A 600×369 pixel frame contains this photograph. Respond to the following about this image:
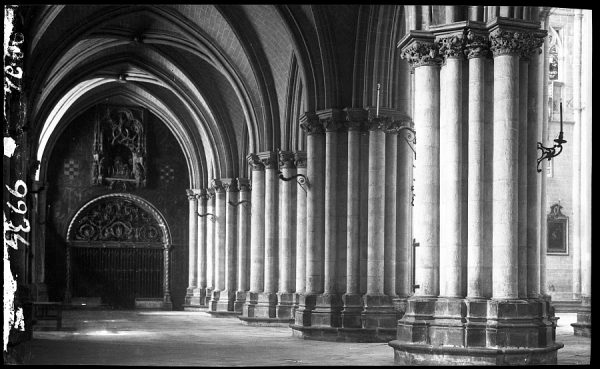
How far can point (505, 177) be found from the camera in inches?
Answer: 608

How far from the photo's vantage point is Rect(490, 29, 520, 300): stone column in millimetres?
15297

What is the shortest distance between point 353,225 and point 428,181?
670 centimetres

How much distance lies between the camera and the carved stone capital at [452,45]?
15.9m

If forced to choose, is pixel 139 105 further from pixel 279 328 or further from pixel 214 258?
pixel 279 328

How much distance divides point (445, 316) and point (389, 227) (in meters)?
7.34

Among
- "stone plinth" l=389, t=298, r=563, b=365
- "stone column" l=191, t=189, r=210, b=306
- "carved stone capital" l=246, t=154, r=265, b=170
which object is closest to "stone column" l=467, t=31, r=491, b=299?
"stone plinth" l=389, t=298, r=563, b=365

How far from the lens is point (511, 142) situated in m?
15.5

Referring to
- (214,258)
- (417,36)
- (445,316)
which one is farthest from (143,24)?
(445,316)

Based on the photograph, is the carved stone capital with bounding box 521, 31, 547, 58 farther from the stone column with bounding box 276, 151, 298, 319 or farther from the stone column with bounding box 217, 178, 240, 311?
the stone column with bounding box 217, 178, 240, 311

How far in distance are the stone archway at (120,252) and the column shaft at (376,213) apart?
81.5ft

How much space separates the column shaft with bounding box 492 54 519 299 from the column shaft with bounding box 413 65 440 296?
115 centimetres

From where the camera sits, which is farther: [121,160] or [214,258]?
[121,160]

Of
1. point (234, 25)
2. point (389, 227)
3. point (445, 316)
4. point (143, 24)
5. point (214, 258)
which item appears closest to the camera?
point (445, 316)

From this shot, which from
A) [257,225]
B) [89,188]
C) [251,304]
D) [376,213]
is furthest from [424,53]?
[89,188]
